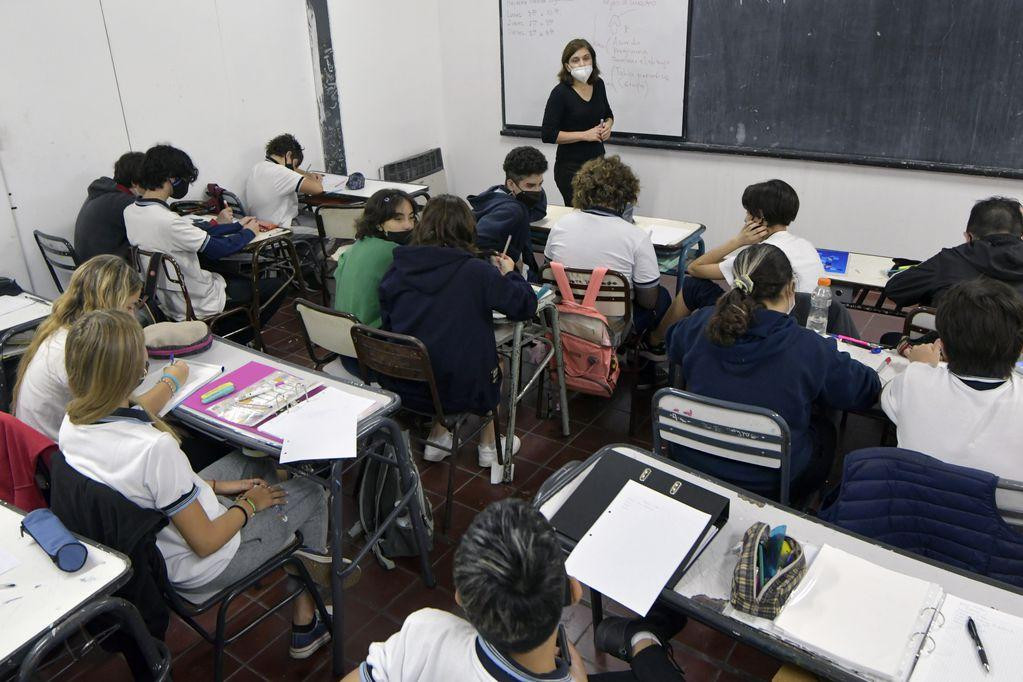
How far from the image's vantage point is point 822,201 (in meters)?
5.08

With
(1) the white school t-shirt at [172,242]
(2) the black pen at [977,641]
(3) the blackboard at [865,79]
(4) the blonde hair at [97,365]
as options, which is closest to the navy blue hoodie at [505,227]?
(1) the white school t-shirt at [172,242]

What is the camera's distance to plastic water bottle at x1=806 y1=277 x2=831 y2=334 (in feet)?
9.14

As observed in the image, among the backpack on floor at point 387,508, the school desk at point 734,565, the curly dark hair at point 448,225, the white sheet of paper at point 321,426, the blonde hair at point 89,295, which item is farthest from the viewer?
the curly dark hair at point 448,225

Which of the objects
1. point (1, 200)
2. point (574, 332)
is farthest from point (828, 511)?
point (1, 200)

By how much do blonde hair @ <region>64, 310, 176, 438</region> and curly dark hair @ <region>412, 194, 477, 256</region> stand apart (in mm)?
1234

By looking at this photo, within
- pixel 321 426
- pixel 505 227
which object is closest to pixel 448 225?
pixel 505 227

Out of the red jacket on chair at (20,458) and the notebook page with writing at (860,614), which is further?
the red jacket on chair at (20,458)

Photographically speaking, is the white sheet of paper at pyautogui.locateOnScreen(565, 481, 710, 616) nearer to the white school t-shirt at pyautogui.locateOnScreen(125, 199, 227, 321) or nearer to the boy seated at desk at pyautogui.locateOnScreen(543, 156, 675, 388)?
the boy seated at desk at pyautogui.locateOnScreen(543, 156, 675, 388)

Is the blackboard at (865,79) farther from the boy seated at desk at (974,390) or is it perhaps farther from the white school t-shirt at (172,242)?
the white school t-shirt at (172,242)

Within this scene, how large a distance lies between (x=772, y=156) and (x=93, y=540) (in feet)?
15.3

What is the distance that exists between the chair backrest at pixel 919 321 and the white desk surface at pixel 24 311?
132 inches

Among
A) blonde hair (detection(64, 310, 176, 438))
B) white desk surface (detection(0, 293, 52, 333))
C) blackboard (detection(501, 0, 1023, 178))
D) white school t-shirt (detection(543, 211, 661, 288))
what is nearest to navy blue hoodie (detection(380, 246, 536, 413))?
white school t-shirt (detection(543, 211, 661, 288))

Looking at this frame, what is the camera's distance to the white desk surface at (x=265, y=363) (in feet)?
7.06

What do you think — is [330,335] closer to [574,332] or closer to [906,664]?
[574,332]
